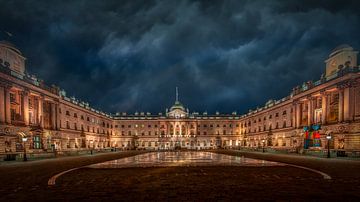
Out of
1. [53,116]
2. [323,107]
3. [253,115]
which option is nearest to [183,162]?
[323,107]

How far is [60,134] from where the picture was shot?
5266 cm

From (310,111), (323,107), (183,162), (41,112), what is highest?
(323,107)

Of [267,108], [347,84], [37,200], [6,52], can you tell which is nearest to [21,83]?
[6,52]

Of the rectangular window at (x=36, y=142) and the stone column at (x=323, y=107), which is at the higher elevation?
the stone column at (x=323, y=107)

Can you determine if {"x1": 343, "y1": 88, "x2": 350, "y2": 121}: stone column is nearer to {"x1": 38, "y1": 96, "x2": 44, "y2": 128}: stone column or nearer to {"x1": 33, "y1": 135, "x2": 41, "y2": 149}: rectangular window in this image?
{"x1": 33, "y1": 135, "x2": 41, "y2": 149}: rectangular window

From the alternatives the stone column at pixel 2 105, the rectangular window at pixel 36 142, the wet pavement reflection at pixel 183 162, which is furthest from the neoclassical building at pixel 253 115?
the wet pavement reflection at pixel 183 162

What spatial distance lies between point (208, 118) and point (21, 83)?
8672 centimetres

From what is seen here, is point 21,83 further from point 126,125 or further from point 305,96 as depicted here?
point 126,125

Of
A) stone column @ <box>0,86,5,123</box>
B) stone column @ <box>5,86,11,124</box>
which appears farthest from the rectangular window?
stone column @ <box>0,86,5,123</box>

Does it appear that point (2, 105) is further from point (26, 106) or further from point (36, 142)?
point (36, 142)

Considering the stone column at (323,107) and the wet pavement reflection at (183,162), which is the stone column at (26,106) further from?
the stone column at (323,107)

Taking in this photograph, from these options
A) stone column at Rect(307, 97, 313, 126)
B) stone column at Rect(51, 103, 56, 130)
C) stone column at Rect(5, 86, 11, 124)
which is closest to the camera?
stone column at Rect(5, 86, 11, 124)

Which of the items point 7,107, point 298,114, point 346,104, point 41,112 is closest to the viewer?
point 7,107

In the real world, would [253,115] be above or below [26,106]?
below
